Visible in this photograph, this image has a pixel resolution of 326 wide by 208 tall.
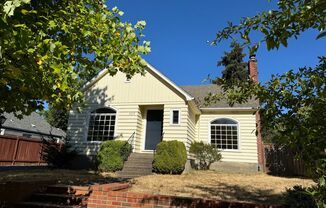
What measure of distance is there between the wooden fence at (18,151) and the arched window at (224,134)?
39.4 ft

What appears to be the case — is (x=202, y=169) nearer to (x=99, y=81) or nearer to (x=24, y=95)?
(x=99, y=81)

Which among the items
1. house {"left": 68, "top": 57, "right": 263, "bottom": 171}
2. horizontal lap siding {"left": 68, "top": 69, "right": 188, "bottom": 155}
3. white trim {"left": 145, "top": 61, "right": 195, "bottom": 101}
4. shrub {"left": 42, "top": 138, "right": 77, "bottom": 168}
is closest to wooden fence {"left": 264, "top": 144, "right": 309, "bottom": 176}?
house {"left": 68, "top": 57, "right": 263, "bottom": 171}

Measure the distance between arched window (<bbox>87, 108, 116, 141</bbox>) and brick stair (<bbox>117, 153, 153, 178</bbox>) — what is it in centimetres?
234

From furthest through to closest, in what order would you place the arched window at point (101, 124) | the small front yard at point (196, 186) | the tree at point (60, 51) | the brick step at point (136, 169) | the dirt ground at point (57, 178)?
the arched window at point (101, 124)
the brick step at point (136, 169)
the dirt ground at point (57, 178)
the small front yard at point (196, 186)
the tree at point (60, 51)

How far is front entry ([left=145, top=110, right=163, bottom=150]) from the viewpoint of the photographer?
15234 mm

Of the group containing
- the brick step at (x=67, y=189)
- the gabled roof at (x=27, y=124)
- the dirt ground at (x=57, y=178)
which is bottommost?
the brick step at (x=67, y=189)

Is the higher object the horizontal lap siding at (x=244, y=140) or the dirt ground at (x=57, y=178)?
A: the horizontal lap siding at (x=244, y=140)

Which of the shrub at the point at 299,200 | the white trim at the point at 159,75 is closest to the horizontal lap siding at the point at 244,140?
the white trim at the point at 159,75

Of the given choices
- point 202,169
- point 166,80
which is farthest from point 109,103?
point 202,169

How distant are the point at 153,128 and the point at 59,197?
30.2ft

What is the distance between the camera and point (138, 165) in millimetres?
13109

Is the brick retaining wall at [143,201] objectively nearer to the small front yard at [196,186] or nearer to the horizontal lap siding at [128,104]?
the small front yard at [196,186]

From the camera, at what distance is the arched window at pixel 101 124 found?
15336mm

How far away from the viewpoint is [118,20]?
278 inches
